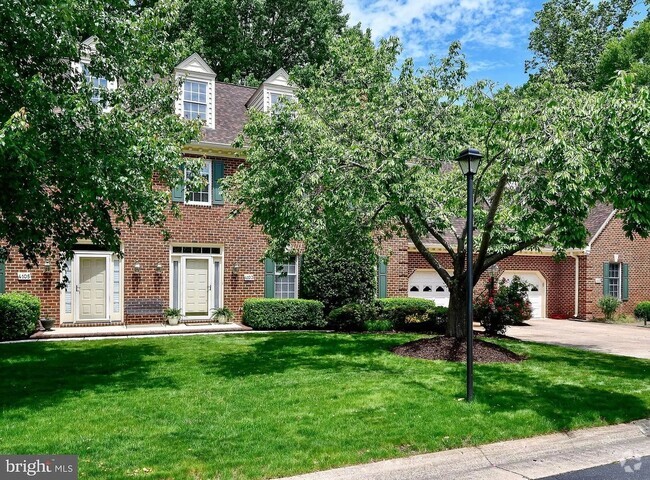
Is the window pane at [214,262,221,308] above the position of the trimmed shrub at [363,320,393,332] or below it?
above

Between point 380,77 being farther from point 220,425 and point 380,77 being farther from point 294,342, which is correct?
point 220,425

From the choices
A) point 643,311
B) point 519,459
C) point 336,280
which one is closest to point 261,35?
point 336,280

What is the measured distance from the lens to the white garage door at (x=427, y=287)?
2166cm

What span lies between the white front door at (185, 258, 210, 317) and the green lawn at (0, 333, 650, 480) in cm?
509

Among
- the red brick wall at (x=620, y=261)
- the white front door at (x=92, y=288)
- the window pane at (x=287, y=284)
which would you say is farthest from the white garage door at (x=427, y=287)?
the white front door at (x=92, y=288)

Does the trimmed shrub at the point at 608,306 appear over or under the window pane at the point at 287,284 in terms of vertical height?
under

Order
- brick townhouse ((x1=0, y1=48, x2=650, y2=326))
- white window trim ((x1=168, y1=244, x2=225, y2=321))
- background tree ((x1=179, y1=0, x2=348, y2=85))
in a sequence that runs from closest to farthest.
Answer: brick townhouse ((x1=0, y1=48, x2=650, y2=326)) → white window trim ((x1=168, y1=244, x2=225, y2=321)) → background tree ((x1=179, y1=0, x2=348, y2=85))

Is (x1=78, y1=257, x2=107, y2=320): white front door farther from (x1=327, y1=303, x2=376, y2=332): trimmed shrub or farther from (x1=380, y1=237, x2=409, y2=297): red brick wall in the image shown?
(x1=380, y1=237, x2=409, y2=297): red brick wall

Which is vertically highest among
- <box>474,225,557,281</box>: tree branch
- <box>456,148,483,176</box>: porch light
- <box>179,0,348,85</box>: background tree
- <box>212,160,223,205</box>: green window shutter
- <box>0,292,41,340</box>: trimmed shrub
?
<box>179,0,348,85</box>: background tree

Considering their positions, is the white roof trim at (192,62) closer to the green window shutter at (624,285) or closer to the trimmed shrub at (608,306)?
the trimmed shrub at (608,306)

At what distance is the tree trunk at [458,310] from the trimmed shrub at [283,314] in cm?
612

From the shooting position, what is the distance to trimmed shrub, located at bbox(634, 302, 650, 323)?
23.0 meters

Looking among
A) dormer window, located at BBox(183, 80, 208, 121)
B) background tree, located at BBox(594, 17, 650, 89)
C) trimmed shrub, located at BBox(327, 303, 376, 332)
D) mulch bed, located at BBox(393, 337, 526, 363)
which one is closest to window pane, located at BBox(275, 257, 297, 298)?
trimmed shrub, located at BBox(327, 303, 376, 332)

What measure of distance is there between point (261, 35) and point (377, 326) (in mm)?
21404
